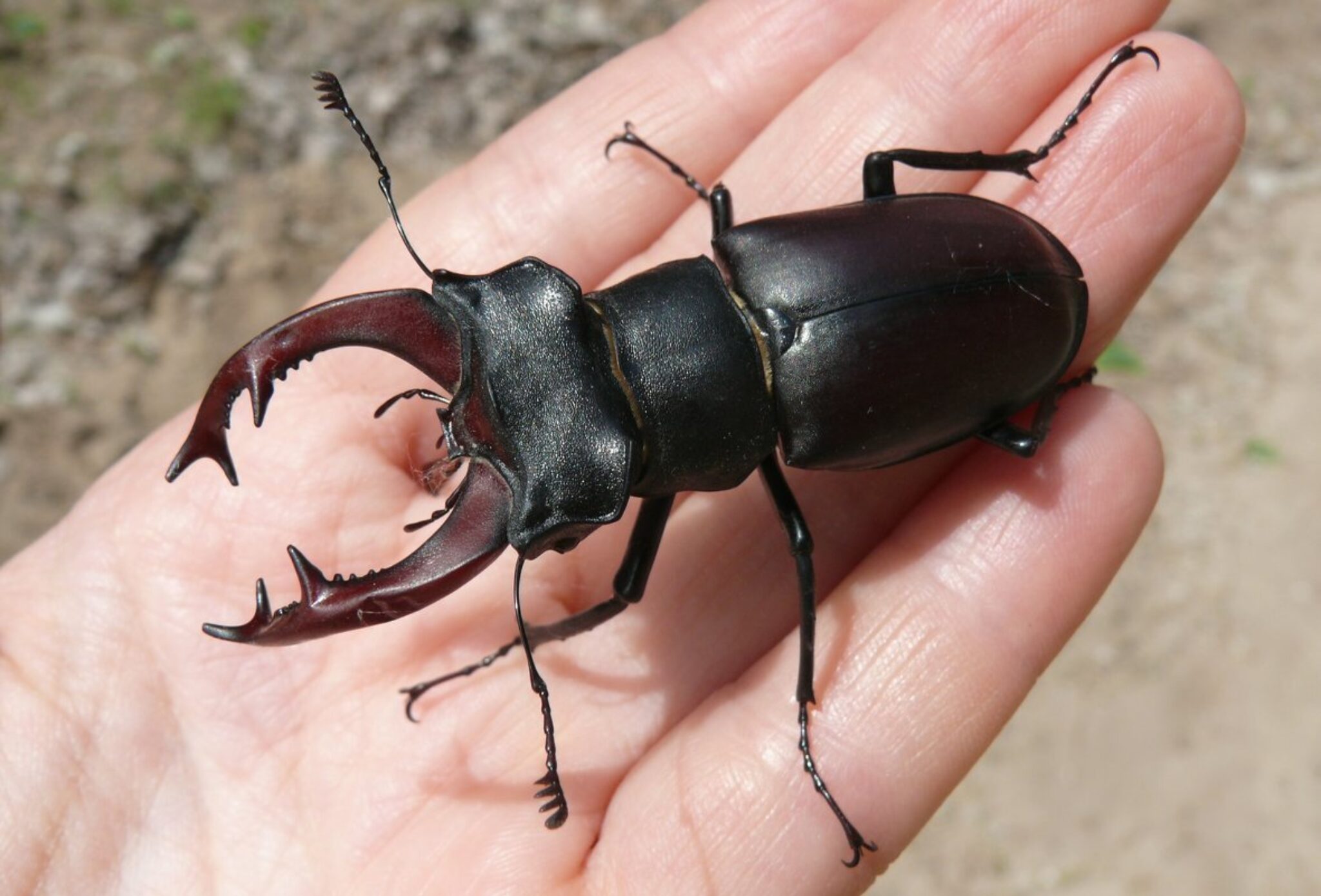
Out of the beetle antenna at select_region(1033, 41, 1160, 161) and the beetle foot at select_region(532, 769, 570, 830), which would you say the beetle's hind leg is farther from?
the beetle foot at select_region(532, 769, 570, 830)

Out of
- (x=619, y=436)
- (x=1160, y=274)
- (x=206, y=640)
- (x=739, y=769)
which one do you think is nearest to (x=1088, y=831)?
(x=739, y=769)

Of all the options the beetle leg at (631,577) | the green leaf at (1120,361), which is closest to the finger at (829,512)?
the beetle leg at (631,577)

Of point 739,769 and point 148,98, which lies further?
point 148,98

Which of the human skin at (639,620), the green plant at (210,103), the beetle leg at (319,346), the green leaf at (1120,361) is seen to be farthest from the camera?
the green plant at (210,103)

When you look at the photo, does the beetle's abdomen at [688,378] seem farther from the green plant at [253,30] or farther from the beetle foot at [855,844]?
the green plant at [253,30]

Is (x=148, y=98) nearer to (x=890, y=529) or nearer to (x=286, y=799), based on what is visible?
(x=286, y=799)

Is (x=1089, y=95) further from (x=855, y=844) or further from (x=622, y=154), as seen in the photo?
(x=855, y=844)
